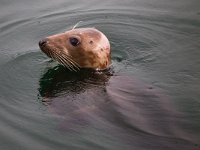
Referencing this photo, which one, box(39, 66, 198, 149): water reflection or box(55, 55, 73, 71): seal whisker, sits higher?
box(55, 55, 73, 71): seal whisker

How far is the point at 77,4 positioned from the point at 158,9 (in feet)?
6.40

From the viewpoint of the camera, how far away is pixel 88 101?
24.5 feet

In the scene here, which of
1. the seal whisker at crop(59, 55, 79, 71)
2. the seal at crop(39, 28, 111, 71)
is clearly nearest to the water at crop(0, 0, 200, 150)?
the seal whisker at crop(59, 55, 79, 71)

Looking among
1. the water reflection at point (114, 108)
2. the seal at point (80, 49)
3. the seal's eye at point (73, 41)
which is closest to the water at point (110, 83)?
the water reflection at point (114, 108)

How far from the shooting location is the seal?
8.02 m

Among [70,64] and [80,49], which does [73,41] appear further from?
[70,64]

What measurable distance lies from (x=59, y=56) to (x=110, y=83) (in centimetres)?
94

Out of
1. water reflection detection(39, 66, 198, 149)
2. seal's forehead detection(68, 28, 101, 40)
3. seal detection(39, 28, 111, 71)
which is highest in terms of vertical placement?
seal's forehead detection(68, 28, 101, 40)

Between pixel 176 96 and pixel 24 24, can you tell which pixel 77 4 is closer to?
pixel 24 24

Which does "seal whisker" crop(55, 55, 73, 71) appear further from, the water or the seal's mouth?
the water

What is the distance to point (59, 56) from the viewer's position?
8031 mm

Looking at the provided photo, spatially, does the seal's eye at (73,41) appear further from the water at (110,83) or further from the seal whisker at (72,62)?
the water at (110,83)

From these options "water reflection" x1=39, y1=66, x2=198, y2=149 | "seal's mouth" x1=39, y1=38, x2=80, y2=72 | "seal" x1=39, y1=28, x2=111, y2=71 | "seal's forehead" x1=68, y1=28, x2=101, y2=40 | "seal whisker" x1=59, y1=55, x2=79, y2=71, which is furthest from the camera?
"seal's forehead" x1=68, y1=28, x2=101, y2=40

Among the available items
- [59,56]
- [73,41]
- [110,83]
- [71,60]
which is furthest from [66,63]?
[110,83]
